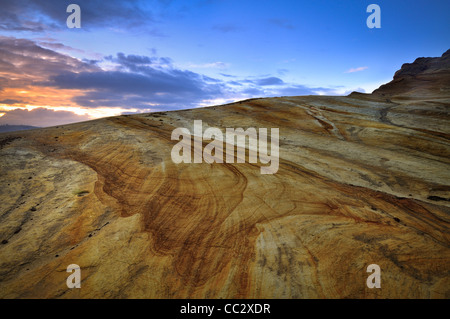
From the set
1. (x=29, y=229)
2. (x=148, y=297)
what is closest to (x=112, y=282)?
(x=148, y=297)

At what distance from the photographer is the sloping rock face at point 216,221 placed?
3887 millimetres

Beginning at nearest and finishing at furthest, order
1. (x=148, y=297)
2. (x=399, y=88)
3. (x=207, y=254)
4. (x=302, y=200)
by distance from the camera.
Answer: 1. (x=148, y=297)
2. (x=207, y=254)
3. (x=302, y=200)
4. (x=399, y=88)

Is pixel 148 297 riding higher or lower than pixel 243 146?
lower

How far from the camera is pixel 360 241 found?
4660mm

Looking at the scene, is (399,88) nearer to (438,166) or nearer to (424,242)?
(438,166)

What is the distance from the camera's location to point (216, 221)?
5.38 m

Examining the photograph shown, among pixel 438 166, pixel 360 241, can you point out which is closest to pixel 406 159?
pixel 438 166

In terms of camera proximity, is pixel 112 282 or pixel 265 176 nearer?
pixel 112 282

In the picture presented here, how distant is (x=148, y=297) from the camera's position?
3691 millimetres

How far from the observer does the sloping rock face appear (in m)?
3.89

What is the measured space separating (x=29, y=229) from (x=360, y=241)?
7211mm

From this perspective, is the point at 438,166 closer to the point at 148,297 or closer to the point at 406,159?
the point at 406,159
